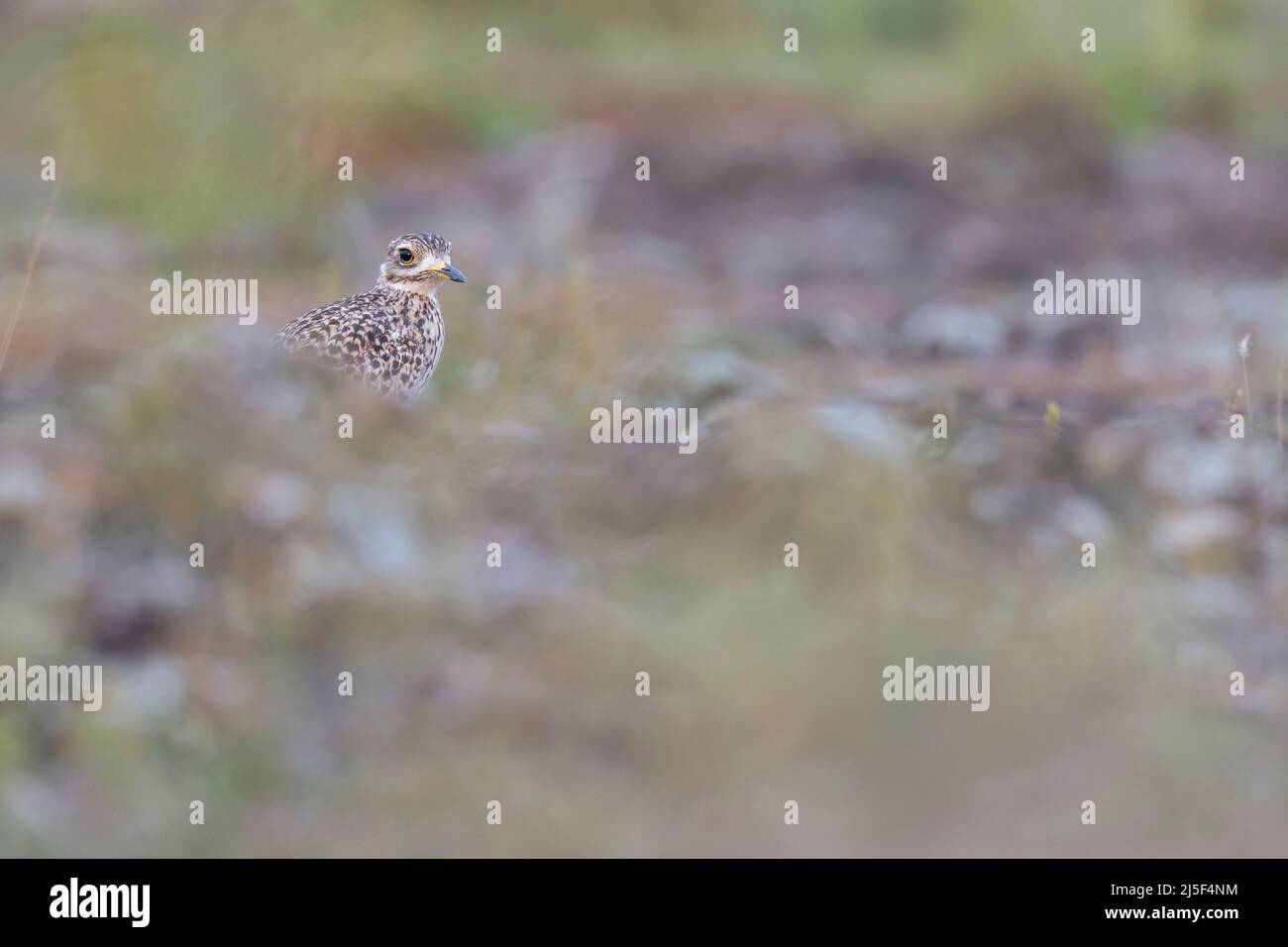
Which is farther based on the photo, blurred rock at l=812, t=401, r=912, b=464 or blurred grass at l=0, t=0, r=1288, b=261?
blurred grass at l=0, t=0, r=1288, b=261

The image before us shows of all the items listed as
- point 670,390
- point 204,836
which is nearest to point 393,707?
point 204,836
